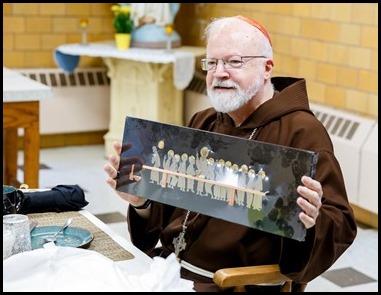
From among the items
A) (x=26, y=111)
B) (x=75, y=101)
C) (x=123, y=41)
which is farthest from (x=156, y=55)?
(x=26, y=111)

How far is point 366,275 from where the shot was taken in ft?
12.6

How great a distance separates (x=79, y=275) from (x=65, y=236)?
0.44m

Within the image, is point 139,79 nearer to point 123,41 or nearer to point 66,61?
point 123,41

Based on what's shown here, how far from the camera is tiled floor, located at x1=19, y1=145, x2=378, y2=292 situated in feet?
12.3

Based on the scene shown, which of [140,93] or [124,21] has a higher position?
[124,21]

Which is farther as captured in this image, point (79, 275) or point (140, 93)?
point (140, 93)

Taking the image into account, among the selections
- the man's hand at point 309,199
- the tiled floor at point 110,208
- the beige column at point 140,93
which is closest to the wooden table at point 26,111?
the tiled floor at point 110,208

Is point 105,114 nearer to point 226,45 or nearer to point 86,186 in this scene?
point 86,186

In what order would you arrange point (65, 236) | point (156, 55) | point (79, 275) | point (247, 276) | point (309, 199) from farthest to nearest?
point (156, 55) < point (65, 236) < point (247, 276) < point (309, 199) < point (79, 275)

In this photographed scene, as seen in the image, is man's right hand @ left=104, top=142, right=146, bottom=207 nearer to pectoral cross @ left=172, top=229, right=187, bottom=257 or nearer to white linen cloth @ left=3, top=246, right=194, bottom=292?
pectoral cross @ left=172, top=229, right=187, bottom=257

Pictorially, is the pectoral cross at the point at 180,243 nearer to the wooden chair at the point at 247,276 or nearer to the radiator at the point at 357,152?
the wooden chair at the point at 247,276

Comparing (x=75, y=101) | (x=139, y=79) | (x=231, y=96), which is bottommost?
(x=75, y=101)

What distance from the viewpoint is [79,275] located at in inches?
65.5

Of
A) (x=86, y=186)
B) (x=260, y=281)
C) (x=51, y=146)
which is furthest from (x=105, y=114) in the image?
(x=260, y=281)
